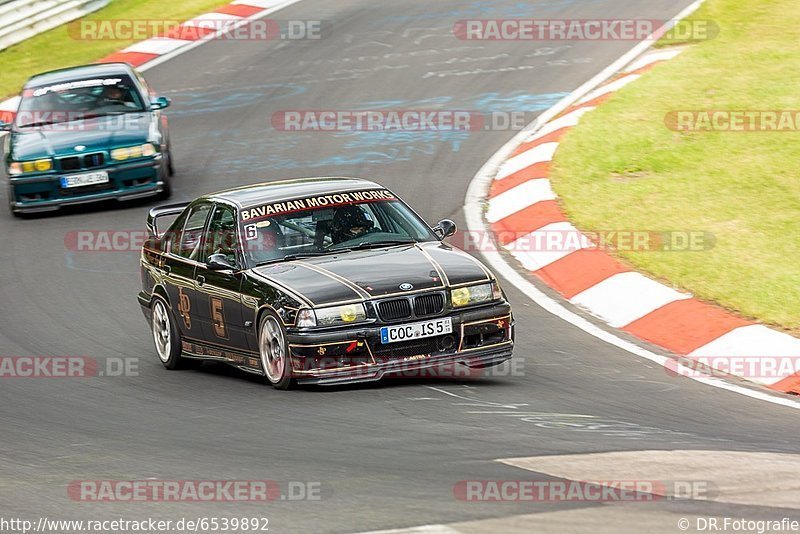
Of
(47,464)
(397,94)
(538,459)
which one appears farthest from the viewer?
(397,94)

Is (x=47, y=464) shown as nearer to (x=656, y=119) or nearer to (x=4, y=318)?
(x=4, y=318)

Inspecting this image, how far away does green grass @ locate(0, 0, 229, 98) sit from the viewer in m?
22.7

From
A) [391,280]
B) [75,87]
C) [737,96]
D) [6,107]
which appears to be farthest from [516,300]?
[6,107]

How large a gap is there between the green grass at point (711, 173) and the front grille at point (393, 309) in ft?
9.10

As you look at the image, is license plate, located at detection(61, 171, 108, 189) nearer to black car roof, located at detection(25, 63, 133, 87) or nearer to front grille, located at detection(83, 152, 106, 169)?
front grille, located at detection(83, 152, 106, 169)

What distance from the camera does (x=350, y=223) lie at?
31.5 feet

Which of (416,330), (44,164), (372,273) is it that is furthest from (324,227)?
(44,164)

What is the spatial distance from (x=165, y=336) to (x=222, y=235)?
114 cm

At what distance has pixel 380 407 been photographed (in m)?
8.08

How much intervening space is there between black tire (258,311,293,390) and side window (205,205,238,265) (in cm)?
74

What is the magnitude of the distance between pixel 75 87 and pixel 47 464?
10.4 metres

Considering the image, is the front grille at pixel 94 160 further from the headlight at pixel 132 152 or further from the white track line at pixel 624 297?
the white track line at pixel 624 297

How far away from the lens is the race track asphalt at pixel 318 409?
6.26 m

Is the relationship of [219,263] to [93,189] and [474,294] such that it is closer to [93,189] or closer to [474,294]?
[474,294]
